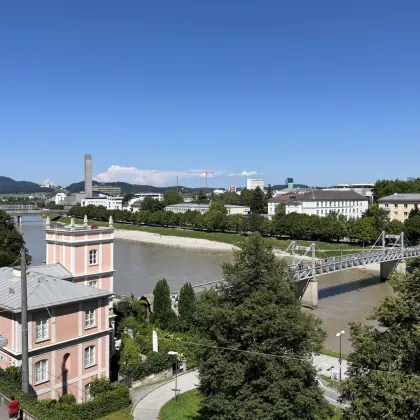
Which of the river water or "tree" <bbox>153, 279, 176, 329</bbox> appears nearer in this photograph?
"tree" <bbox>153, 279, 176, 329</bbox>

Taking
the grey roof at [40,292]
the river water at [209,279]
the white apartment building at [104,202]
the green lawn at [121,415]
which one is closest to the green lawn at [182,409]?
the green lawn at [121,415]

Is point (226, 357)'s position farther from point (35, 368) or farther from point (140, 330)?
point (140, 330)

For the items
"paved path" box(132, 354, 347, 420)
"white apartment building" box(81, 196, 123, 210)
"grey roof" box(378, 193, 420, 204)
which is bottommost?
"paved path" box(132, 354, 347, 420)

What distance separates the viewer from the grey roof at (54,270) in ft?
61.4

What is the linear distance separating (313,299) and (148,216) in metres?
65.3

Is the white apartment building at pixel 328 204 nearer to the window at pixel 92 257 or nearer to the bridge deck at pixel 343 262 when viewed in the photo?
the bridge deck at pixel 343 262

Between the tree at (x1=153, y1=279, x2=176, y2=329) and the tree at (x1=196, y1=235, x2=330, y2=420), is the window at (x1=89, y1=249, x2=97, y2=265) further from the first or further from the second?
the tree at (x1=196, y1=235, x2=330, y2=420)

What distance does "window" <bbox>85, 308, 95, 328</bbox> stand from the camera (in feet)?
52.1

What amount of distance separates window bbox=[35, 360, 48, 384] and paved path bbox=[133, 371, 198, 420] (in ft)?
9.94

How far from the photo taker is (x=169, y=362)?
18.3 metres

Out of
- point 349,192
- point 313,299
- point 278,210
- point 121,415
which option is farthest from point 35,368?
point 349,192

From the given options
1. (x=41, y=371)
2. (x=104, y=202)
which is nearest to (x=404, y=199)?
(x=41, y=371)

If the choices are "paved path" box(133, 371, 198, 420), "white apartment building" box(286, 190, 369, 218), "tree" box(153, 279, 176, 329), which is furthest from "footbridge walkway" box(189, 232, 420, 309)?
"white apartment building" box(286, 190, 369, 218)

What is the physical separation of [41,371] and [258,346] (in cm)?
752
